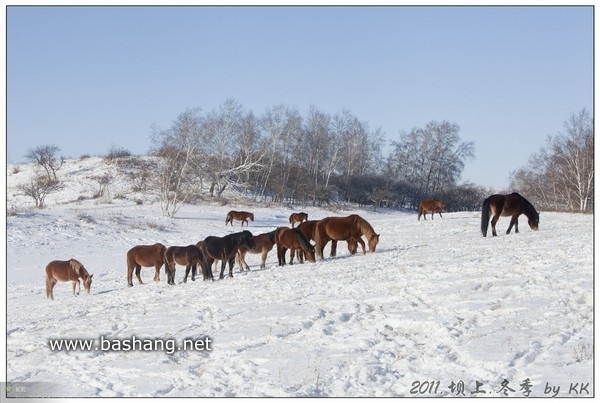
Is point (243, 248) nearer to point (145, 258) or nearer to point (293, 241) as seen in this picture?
point (293, 241)

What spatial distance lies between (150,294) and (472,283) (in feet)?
21.8

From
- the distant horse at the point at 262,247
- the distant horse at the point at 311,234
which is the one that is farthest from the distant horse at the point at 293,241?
the distant horse at the point at 311,234

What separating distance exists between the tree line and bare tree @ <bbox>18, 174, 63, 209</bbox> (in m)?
0.45

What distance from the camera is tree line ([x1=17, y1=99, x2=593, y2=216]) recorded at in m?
49.4

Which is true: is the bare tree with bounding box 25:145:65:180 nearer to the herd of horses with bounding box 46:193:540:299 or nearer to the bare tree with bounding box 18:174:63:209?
the bare tree with bounding box 18:174:63:209

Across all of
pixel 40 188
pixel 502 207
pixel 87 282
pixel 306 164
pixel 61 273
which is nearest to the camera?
pixel 61 273

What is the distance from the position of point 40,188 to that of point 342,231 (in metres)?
37.2

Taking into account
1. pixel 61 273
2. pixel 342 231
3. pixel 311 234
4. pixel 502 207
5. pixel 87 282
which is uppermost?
pixel 502 207

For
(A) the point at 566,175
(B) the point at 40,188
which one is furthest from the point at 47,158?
(A) the point at 566,175

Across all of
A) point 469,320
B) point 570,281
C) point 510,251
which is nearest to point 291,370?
point 469,320

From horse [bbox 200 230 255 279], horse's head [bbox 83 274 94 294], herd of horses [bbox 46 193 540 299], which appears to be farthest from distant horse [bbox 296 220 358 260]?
horse's head [bbox 83 274 94 294]

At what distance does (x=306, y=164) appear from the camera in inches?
2574

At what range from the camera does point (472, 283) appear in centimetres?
1031

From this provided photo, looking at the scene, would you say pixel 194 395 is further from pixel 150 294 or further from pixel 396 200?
pixel 396 200
